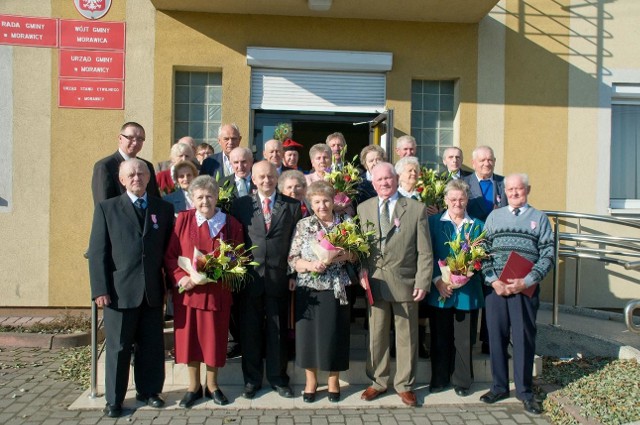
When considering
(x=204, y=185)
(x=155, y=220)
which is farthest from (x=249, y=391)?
(x=204, y=185)

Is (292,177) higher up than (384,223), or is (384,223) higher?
(292,177)

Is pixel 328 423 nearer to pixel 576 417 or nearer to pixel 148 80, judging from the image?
pixel 576 417

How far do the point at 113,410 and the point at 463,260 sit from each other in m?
3.14

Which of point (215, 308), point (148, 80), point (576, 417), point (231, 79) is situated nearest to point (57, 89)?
point (148, 80)

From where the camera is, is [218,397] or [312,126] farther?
[312,126]

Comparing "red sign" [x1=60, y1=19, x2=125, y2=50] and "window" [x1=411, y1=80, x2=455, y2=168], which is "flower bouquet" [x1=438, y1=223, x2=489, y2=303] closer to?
"window" [x1=411, y1=80, x2=455, y2=168]

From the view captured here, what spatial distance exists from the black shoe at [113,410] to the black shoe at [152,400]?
0.21 meters

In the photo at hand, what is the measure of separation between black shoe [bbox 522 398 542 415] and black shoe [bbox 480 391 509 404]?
0.20 meters

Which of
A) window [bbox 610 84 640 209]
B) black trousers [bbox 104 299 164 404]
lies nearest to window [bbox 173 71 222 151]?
black trousers [bbox 104 299 164 404]

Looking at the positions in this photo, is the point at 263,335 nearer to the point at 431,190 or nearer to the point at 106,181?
the point at 106,181

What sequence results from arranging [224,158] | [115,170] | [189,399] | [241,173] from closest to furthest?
[189,399], [115,170], [241,173], [224,158]

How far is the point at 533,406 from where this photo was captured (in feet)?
15.1

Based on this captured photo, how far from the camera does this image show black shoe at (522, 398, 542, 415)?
15.1 ft

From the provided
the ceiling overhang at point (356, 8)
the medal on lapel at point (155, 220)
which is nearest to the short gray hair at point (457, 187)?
the medal on lapel at point (155, 220)
